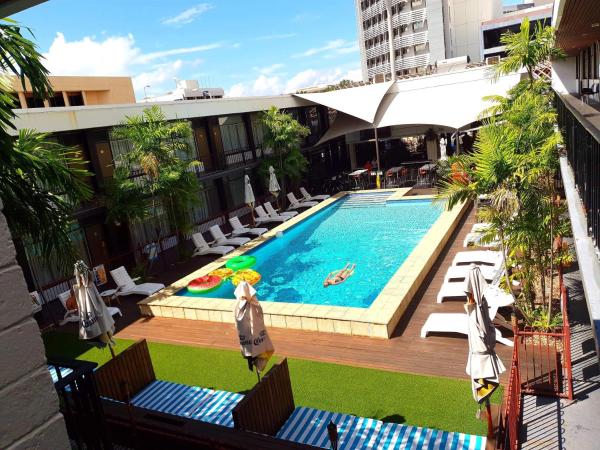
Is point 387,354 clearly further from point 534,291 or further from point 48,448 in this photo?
point 48,448

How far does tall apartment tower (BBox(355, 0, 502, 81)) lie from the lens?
6219cm

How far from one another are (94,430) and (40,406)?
2.90 m

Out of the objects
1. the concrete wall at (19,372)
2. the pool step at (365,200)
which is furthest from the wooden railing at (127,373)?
the pool step at (365,200)

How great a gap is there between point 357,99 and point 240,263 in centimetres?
1433

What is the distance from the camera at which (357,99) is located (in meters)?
26.1

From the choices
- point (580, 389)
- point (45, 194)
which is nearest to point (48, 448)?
point (45, 194)

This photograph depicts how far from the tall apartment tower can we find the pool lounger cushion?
59180mm

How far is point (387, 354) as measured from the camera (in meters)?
9.27

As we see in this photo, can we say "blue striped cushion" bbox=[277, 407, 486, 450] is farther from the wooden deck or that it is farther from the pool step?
the pool step

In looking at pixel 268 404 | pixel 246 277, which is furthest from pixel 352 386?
pixel 246 277

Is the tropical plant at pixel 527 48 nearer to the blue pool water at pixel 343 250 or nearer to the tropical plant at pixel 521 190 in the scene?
the tropical plant at pixel 521 190

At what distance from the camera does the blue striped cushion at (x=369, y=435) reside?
6.17 meters

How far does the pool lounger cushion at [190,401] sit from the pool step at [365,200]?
16397mm

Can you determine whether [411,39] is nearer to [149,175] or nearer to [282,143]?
[282,143]
